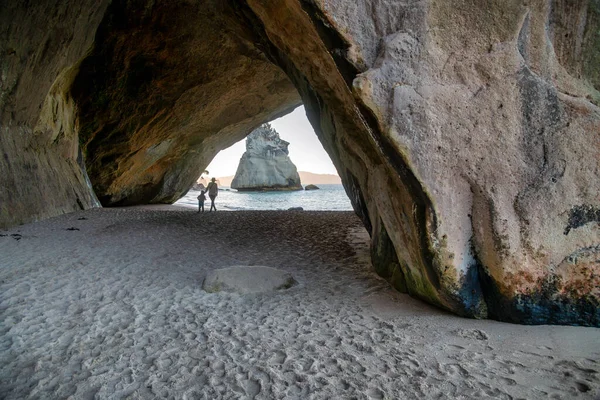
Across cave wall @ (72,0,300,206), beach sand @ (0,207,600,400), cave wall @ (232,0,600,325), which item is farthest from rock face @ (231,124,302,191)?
cave wall @ (232,0,600,325)

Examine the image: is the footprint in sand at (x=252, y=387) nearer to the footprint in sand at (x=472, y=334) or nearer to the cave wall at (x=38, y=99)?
the footprint in sand at (x=472, y=334)

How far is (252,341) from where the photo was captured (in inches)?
112

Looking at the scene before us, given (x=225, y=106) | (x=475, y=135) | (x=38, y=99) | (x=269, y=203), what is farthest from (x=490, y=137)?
(x=269, y=203)

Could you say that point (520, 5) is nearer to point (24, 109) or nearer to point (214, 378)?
point (214, 378)

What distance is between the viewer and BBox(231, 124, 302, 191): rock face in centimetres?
5178

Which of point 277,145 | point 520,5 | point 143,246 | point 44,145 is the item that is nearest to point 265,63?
point 44,145

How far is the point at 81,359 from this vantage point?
259 centimetres

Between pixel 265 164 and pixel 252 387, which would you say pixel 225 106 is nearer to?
pixel 252 387

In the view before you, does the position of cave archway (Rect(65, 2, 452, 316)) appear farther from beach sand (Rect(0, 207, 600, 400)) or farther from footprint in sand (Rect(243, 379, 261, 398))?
footprint in sand (Rect(243, 379, 261, 398))

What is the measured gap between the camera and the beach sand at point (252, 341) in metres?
2.19

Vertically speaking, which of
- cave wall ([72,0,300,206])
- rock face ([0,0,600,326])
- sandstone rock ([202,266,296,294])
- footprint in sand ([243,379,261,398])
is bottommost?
footprint in sand ([243,379,261,398])

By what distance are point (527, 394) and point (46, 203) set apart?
29.4 ft

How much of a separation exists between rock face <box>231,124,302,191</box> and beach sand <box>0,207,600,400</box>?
47258 millimetres

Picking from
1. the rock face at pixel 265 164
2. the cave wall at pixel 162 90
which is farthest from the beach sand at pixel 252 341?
the rock face at pixel 265 164
